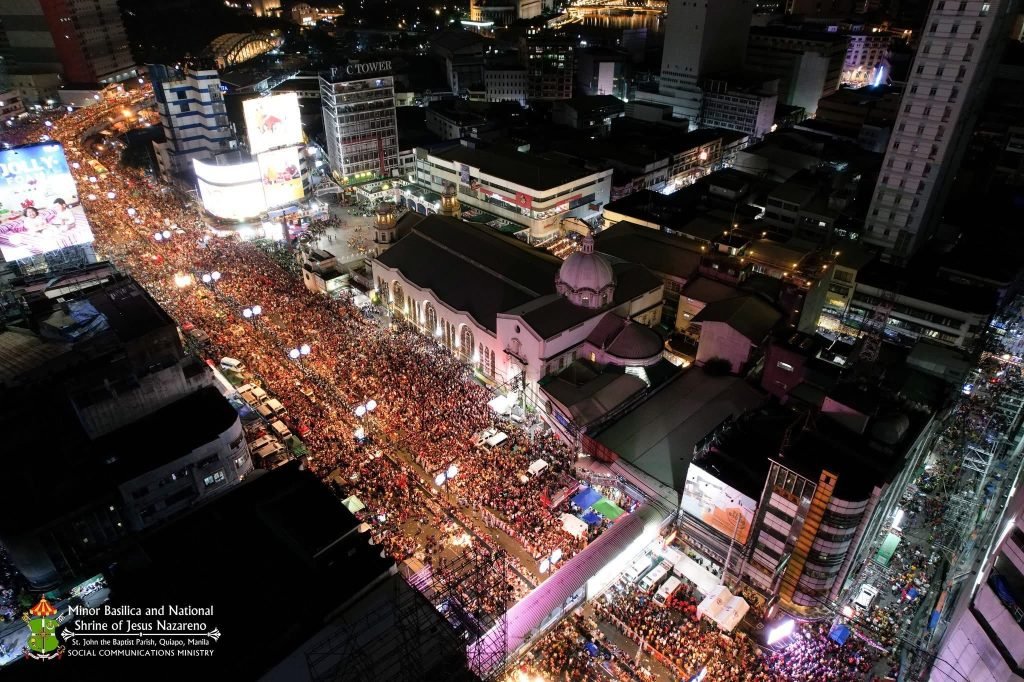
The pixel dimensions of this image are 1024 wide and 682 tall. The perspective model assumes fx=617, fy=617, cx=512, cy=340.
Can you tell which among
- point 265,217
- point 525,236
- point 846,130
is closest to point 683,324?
point 525,236

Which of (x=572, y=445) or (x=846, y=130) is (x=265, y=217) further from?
(x=846, y=130)

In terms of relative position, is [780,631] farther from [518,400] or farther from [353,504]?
[353,504]

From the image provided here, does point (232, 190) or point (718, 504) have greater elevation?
point (232, 190)

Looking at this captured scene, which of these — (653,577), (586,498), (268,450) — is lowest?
(653,577)

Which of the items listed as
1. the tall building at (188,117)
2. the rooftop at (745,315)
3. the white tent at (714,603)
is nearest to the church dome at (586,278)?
the rooftop at (745,315)

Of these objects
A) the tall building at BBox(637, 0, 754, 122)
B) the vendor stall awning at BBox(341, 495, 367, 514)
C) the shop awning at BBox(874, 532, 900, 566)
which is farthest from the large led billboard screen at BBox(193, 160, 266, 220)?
the shop awning at BBox(874, 532, 900, 566)

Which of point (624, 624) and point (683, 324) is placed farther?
point (683, 324)

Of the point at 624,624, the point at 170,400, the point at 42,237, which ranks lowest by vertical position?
the point at 624,624

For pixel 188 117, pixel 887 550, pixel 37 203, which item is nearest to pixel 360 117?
pixel 188 117
